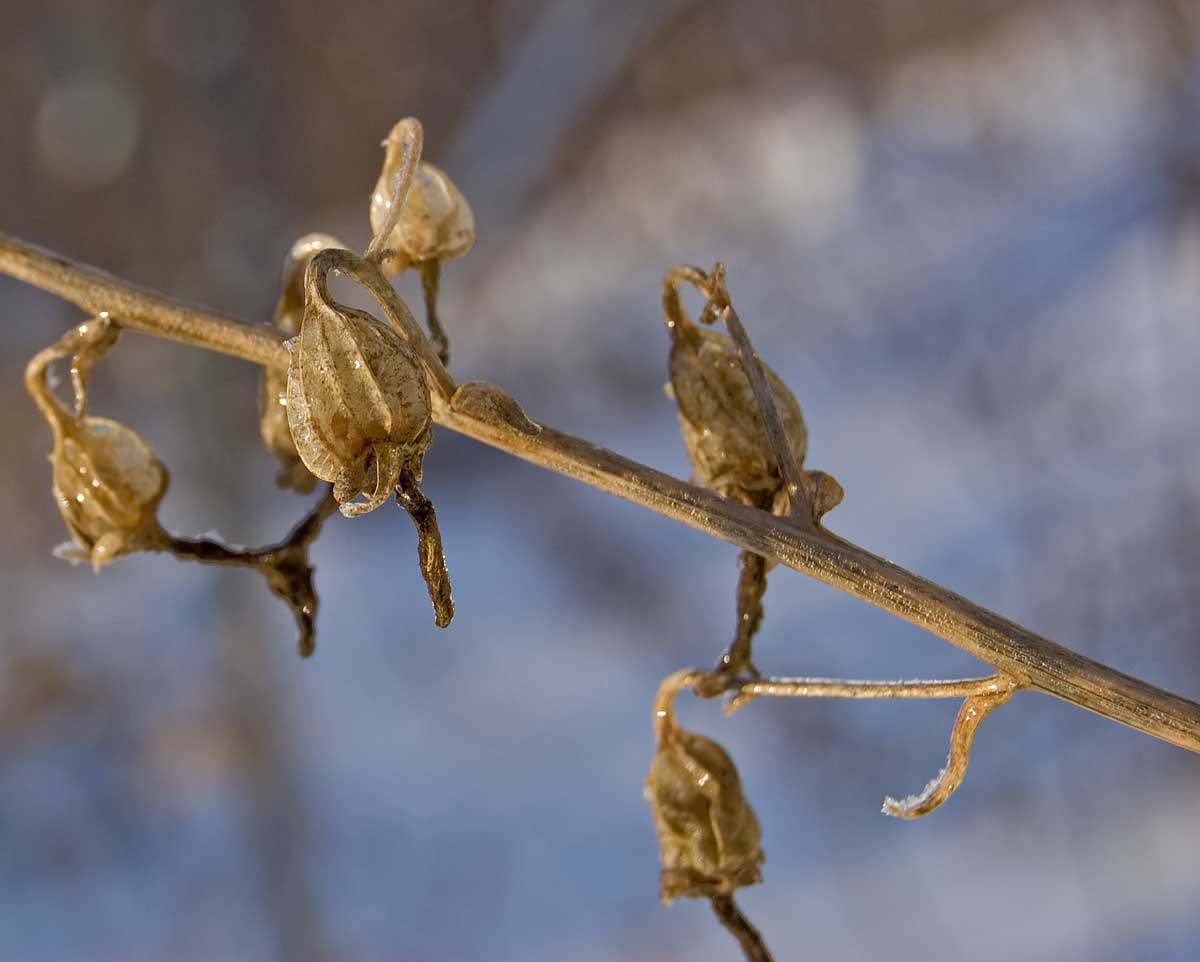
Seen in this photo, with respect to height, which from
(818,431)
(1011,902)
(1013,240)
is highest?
(1013,240)

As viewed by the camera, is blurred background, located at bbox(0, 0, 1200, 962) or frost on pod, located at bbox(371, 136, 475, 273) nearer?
frost on pod, located at bbox(371, 136, 475, 273)

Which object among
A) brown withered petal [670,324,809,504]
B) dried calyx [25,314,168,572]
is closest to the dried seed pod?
brown withered petal [670,324,809,504]

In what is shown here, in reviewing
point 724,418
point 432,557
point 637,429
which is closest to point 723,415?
point 724,418

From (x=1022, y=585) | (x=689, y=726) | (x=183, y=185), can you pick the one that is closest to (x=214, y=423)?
(x=183, y=185)

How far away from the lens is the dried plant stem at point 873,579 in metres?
0.25

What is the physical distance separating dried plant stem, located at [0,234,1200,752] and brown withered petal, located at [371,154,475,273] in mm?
65

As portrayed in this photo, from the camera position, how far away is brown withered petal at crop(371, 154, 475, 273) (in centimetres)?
30

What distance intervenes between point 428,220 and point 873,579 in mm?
127

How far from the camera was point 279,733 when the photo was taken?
1078mm

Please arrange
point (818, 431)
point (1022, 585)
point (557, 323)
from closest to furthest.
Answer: point (1022, 585) → point (818, 431) → point (557, 323)

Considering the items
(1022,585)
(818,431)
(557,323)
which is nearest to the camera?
(1022,585)

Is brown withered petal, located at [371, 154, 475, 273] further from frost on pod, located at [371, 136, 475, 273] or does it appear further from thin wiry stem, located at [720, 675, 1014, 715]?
thin wiry stem, located at [720, 675, 1014, 715]

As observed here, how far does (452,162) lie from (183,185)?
225 mm

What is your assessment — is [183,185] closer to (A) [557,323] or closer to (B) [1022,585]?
(A) [557,323]
